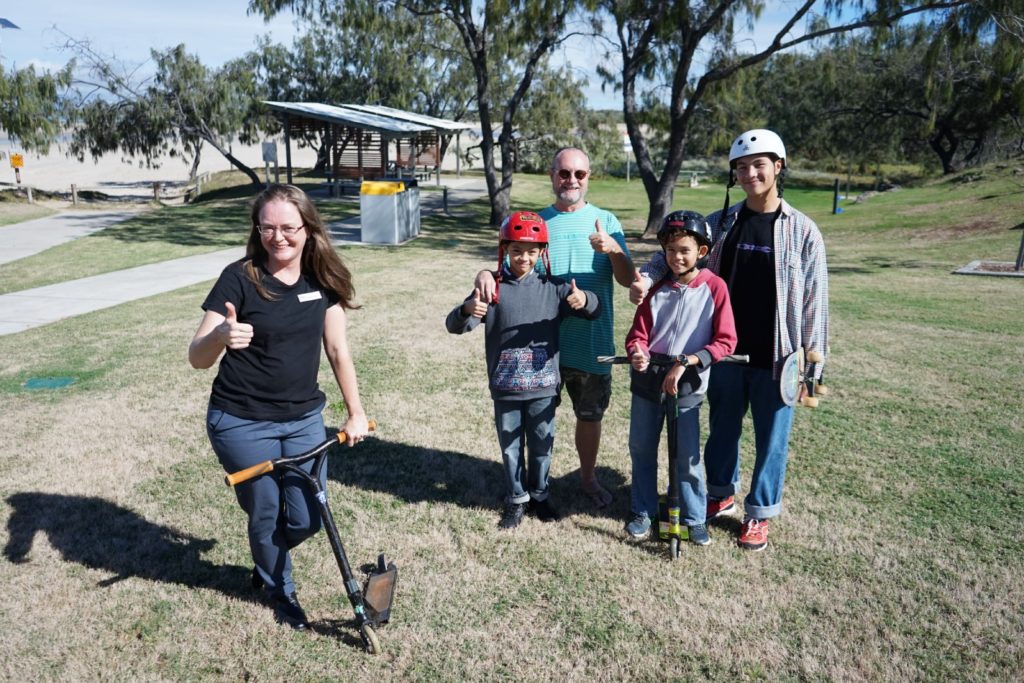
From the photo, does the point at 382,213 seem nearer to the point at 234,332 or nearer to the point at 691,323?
the point at 691,323

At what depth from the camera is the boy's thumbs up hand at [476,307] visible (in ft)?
11.4

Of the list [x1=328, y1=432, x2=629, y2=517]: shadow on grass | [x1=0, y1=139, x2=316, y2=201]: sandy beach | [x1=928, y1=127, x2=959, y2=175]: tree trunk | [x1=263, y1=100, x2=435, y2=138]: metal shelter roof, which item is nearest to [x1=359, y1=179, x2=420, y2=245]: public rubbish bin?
[x1=263, y1=100, x2=435, y2=138]: metal shelter roof

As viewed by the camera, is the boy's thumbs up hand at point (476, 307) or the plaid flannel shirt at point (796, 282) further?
the plaid flannel shirt at point (796, 282)

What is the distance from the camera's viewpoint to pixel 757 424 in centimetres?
384

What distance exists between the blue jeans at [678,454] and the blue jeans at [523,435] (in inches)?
16.6

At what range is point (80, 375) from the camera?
22.1ft

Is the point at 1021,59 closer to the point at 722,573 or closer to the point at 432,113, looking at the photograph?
the point at 722,573

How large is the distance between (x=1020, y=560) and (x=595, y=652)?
2206 mm

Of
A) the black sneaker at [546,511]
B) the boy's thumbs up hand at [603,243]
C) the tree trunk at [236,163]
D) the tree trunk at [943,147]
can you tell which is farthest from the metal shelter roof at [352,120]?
the tree trunk at [943,147]

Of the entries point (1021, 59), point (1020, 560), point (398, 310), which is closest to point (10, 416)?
point (398, 310)

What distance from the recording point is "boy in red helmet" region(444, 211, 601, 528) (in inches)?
141

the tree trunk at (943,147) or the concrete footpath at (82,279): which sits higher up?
the tree trunk at (943,147)

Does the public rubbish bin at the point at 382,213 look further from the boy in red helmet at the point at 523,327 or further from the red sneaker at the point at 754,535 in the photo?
the red sneaker at the point at 754,535

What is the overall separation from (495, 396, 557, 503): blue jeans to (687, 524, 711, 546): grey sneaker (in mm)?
794
